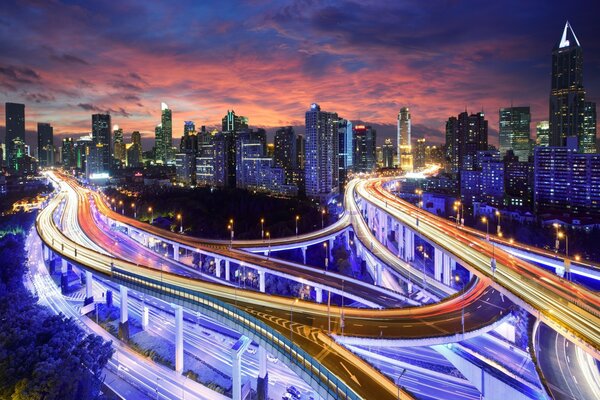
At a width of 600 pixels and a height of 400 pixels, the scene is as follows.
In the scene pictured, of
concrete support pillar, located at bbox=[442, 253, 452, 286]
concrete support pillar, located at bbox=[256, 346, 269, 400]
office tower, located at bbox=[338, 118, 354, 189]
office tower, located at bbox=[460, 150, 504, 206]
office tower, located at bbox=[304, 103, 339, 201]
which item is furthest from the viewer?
office tower, located at bbox=[338, 118, 354, 189]


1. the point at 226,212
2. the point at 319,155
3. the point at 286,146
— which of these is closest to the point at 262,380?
the point at 226,212

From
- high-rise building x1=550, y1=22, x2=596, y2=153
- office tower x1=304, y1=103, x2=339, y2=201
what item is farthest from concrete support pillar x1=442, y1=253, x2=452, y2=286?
high-rise building x1=550, y1=22, x2=596, y2=153

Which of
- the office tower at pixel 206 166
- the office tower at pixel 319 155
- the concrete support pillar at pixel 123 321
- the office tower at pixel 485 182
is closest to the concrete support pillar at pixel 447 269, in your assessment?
the concrete support pillar at pixel 123 321

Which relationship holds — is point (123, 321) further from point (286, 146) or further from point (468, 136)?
point (468, 136)

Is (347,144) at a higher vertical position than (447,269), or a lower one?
higher

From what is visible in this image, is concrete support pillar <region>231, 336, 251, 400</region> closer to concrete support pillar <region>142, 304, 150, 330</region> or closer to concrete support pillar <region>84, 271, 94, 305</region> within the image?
concrete support pillar <region>142, 304, 150, 330</region>

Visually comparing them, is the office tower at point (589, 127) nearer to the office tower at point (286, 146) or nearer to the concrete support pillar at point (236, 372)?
the office tower at point (286, 146)
